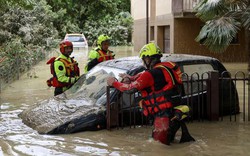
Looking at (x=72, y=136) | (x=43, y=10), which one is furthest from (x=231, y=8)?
(x=43, y=10)

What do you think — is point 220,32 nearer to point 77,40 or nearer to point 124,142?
point 124,142

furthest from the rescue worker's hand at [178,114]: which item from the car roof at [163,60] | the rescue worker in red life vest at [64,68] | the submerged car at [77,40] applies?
the submerged car at [77,40]

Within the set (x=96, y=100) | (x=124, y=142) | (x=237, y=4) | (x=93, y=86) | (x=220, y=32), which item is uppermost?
(x=237, y=4)

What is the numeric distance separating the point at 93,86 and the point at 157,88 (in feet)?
6.81

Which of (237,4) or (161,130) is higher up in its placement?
(237,4)

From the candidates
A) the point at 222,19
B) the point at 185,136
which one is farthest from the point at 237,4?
the point at 185,136

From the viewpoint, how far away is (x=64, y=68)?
8.01 metres

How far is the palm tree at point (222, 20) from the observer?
13.4 meters

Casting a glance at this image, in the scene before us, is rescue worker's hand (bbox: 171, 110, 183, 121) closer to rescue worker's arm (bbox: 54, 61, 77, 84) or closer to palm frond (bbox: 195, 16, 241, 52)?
rescue worker's arm (bbox: 54, 61, 77, 84)

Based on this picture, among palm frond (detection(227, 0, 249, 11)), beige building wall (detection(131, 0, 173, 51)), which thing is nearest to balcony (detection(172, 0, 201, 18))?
beige building wall (detection(131, 0, 173, 51))

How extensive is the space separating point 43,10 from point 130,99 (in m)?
22.2

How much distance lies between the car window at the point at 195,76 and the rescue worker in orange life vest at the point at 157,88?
1506mm

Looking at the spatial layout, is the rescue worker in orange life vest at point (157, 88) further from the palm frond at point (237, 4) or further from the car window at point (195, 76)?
the palm frond at point (237, 4)

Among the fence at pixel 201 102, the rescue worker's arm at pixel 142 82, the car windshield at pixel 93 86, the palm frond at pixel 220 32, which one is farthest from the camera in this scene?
the palm frond at pixel 220 32
